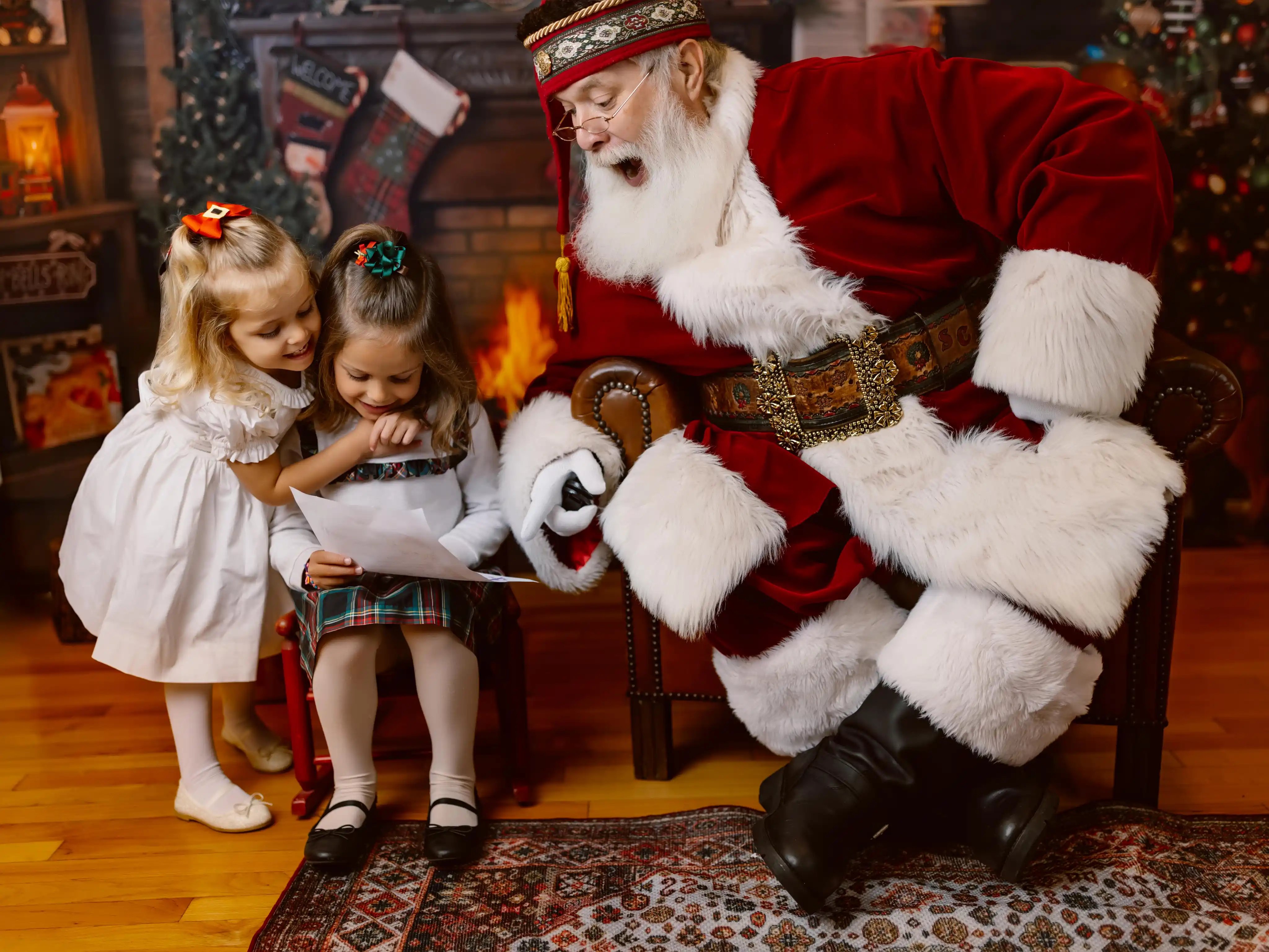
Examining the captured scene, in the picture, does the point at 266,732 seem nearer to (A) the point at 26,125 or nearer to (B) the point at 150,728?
(B) the point at 150,728

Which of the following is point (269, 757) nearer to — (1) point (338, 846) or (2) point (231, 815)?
(2) point (231, 815)

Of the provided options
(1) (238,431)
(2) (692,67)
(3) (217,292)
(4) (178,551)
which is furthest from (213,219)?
(2) (692,67)

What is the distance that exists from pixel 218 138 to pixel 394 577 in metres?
1.82

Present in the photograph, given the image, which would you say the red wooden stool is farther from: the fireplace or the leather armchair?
the fireplace

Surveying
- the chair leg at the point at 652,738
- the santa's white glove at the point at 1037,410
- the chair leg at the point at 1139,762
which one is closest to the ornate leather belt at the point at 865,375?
the santa's white glove at the point at 1037,410

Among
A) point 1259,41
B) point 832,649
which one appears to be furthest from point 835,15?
point 832,649

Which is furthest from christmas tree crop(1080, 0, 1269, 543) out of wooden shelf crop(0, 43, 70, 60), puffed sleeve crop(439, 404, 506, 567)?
wooden shelf crop(0, 43, 70, 60)

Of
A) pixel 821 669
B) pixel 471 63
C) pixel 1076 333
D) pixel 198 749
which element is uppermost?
pixel 471 63

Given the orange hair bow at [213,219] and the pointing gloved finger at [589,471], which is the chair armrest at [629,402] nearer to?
the pointing gloved finger at [589,471]

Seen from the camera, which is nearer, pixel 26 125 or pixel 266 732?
pixel 266 732

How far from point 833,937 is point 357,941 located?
2.20ft

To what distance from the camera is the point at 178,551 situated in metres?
1.79

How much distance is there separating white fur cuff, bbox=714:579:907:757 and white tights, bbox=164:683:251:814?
0.91 metres

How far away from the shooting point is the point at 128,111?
118 inches
